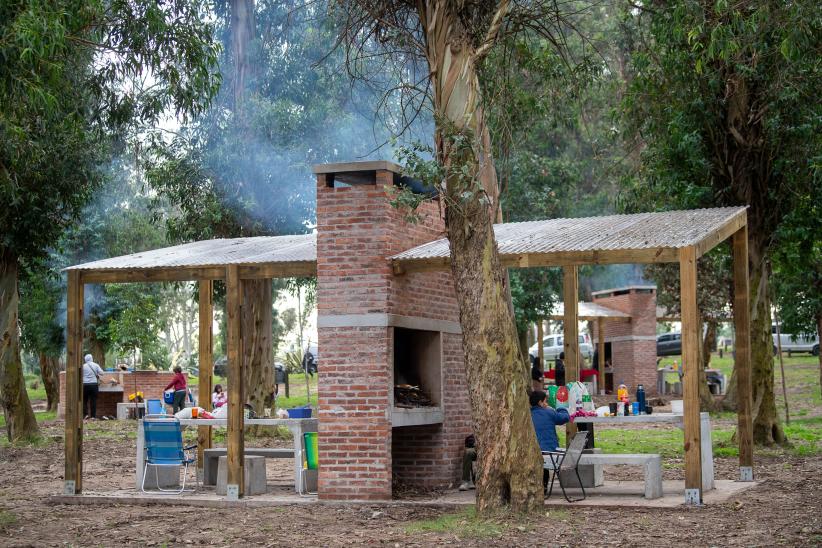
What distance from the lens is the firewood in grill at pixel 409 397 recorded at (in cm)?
1228

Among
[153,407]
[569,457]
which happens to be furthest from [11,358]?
[569,457]

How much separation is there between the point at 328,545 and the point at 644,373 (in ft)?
82.9

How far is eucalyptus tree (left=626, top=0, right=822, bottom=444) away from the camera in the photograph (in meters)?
15.2

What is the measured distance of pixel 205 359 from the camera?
14.6 metres

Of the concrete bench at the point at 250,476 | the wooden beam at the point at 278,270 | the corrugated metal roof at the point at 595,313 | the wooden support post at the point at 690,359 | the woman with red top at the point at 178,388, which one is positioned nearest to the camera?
the wooden support post at the point at 690,359

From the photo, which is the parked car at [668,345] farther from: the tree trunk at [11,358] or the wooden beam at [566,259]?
the wooden beam at [566,259]

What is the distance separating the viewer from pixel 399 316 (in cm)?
1205

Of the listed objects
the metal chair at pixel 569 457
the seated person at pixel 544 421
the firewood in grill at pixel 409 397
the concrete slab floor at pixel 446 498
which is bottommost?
the concrete slab floor at pixel 446 498

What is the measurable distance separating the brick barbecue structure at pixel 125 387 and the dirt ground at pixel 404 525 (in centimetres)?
1531

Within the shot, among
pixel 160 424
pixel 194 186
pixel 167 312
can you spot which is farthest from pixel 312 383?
pixel 160 424

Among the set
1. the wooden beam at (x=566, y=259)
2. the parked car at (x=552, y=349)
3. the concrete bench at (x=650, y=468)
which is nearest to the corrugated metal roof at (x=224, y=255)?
the wooden beam at (x=566, y=259)

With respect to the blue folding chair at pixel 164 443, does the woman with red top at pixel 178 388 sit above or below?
above

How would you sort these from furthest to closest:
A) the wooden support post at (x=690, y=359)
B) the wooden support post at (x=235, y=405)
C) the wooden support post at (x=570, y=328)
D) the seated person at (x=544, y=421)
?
the wooden support post at (x=570, y=328)
the wooden support post at (x=235, y=405)
the seated person at (x=544, y=421)
the wooden support post at (x=690, y=359)

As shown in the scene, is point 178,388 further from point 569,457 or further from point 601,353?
point 569,457
